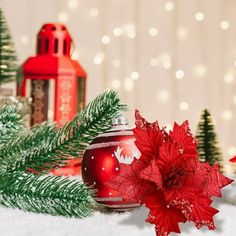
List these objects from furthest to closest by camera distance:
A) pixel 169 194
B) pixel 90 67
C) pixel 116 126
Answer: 1. pixel 90 67
2. pixel 116 126
3. pixel 169 194

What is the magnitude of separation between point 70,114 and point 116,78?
0.58 metres

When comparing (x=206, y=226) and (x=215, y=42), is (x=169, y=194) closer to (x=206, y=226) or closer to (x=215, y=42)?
(x=206, y=226)

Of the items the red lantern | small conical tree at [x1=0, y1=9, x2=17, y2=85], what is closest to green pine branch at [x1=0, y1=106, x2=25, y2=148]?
the red lantern

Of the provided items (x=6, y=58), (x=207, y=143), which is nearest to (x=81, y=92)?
(x=6, y=58)

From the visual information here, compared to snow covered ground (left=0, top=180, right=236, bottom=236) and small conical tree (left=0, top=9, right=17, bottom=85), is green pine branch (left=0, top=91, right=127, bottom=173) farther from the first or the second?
small conical tree (left=0, top=9, right=17, bottom=85)

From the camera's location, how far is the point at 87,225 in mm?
483

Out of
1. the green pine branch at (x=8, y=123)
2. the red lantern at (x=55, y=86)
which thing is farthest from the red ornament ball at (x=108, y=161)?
the red lantern at (x=55, y=86)

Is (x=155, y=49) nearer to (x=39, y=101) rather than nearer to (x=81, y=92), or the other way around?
(x=81, y=92)

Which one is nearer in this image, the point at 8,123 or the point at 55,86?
the point at 8,123

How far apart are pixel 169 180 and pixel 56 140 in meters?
0.13

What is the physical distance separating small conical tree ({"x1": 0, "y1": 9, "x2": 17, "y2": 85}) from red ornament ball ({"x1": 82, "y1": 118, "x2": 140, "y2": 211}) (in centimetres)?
65

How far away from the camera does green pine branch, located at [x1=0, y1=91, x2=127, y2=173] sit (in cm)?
51

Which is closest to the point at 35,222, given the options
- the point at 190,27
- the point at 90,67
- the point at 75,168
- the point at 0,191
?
the point at 0,191

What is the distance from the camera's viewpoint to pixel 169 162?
0.47 m
